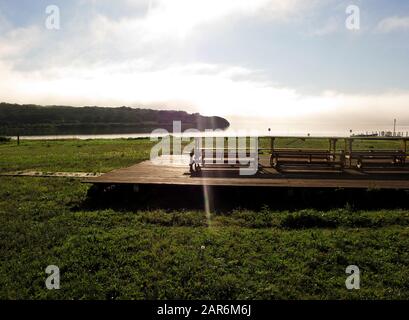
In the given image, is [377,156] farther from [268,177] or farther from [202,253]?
[202,253]

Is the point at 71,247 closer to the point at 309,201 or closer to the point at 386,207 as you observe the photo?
the point at 309,201

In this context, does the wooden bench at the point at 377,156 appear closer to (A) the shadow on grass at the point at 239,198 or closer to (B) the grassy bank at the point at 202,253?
(A) the shadow on grass at the point at 239,198

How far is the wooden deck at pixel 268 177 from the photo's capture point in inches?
371

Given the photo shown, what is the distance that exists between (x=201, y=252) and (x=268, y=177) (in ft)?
17.0

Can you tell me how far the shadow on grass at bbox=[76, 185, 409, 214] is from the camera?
8.77 m

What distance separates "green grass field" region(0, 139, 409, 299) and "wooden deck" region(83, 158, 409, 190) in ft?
3.90

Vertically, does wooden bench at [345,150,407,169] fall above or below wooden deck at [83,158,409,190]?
above

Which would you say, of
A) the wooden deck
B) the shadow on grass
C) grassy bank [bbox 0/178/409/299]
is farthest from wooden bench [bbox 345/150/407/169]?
grassy bank [bbox 0/178/409/299]

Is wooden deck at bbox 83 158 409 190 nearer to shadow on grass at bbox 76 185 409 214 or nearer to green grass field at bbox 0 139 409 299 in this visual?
shadow on grass at bbox 76 185 409 214

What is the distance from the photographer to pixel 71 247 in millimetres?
6207

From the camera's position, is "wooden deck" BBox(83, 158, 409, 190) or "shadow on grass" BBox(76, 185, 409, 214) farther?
"wooden deck" BBox(83, 158, 409, 190)

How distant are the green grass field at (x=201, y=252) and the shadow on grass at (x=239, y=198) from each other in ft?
1.31

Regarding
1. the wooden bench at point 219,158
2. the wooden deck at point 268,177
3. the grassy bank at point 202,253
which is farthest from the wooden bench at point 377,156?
the grassy bank at point 202,253

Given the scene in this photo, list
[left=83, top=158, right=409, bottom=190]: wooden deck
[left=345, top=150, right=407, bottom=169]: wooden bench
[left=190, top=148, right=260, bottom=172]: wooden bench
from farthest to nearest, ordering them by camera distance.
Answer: [left=190, top=148, right=260, bottom=172]: wooden bench
[left=345, top=150, right=407, bottom=169]: wooden bench
[left=83, top=158, right=409, bottom=190]: wooden deck
